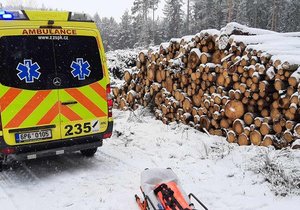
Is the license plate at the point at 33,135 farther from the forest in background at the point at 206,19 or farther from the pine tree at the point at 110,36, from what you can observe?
the pine tree at the point at 110,36

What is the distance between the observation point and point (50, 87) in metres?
5.30

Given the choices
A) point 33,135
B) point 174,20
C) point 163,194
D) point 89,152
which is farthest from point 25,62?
point 174,20

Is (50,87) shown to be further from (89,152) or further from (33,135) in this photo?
(89,152)

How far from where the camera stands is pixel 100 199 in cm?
450

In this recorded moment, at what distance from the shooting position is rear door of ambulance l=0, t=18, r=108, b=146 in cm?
502

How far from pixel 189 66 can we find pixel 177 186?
15.2ft

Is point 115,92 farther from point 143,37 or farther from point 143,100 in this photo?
point 143,37

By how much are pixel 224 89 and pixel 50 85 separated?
381 cm

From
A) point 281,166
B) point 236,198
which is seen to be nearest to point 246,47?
point 281,166

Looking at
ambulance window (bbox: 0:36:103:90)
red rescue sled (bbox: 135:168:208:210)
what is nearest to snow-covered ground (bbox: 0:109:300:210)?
red rescue sled (bbox: 135:168:208:210)

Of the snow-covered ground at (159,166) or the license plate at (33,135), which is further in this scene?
the license plate at (33,135)

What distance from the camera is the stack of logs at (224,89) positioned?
6.08 meters

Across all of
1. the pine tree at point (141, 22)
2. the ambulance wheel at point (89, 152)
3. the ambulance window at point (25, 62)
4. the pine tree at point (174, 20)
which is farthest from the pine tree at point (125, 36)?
the ambulance window at point (25, 62)

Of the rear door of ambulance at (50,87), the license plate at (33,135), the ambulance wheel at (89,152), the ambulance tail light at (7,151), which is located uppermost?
the rear door of ambulance at (50,87)
